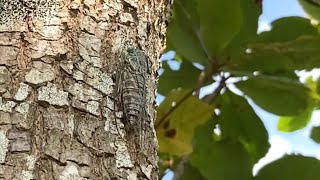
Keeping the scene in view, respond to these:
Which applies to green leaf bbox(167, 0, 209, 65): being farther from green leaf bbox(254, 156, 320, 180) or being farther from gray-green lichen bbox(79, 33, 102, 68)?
gray-green lichen bbox(79, 33, 102, 68)

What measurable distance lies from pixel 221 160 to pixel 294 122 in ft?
1.16

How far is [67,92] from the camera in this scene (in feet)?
1.87

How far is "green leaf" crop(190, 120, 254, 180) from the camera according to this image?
1266 mm

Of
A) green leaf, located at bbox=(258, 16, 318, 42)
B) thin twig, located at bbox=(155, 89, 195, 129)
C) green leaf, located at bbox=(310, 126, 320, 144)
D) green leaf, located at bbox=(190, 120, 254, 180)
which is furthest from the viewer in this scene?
green leaf, located at bbox=(310, 126, 320, 144)

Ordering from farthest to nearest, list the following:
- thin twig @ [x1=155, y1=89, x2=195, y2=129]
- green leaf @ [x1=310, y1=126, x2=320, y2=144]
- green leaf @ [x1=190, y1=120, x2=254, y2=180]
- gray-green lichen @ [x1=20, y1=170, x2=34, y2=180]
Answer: green leaf @ [x1=310, y1=126, x2=320, y2=144] → green leaf @ [x1=190, y1=120, x2=254, y2=180] → thin twig @ [x1=155, y1=89, x2=195, y2=129] → gray-green lichen @ [x1=20, y1=170, x2=34, y2=180]

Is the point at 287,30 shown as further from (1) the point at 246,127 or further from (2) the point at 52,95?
(2) the point at 52,95

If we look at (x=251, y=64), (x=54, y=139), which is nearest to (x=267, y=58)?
(x=251, y=64)

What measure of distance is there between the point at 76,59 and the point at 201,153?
745mm

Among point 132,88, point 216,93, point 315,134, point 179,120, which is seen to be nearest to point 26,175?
point 132,88

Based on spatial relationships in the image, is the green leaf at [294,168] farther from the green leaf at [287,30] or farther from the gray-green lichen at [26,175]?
the gray-green lichen at [26,175]

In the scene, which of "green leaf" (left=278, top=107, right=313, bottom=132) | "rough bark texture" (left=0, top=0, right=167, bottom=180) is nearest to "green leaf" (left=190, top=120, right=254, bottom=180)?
"green leaf" (left=278, top=107, right=313, bottom=132)

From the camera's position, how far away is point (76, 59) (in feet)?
1.94

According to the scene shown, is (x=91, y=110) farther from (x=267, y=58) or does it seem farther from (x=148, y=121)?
(x=267, y=58)

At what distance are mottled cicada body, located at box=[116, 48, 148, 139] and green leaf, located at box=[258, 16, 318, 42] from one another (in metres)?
0.77
